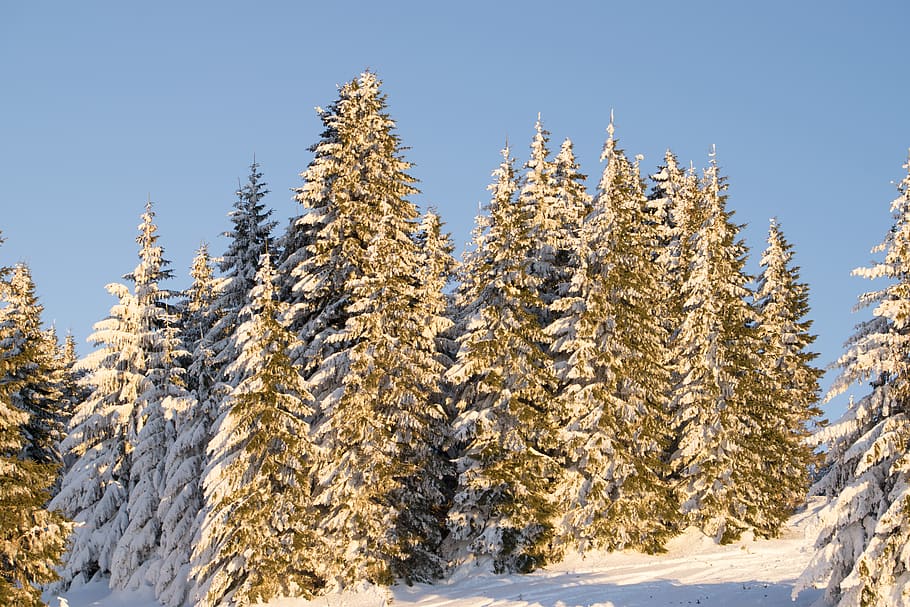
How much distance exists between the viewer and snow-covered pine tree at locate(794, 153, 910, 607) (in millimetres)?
17562

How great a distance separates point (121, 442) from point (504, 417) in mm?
18774

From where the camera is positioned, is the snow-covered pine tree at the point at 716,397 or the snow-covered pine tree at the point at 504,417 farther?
the snow-covered pine tree at the point at 716,397

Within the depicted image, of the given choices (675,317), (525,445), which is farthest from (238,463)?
(675,317)

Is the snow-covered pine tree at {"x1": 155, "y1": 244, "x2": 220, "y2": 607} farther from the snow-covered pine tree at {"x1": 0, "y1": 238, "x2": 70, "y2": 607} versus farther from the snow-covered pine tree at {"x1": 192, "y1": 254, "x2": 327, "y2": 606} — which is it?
the snow-covered pine tree at {"x1": 0, "y1": 238, "x2": 70, "y2": 607}

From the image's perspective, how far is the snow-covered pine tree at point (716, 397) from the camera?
35.8 meters

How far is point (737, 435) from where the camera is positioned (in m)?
36.4

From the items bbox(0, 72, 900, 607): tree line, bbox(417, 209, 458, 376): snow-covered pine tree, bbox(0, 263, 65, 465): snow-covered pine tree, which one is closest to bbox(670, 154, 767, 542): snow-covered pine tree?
bbox(0, 72, 900, 607): tree line

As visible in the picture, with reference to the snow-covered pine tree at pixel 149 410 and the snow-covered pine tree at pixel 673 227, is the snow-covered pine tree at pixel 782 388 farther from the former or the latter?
the snow-covered pine tree at pixel 149 410

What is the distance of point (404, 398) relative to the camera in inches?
1312

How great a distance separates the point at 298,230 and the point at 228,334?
6147 mm

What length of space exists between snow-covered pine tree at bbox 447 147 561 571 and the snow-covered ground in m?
1.46

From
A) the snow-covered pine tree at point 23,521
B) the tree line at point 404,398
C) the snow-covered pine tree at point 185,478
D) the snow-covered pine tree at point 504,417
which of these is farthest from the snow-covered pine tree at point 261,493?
the snow-covered pine tree at point 504,417

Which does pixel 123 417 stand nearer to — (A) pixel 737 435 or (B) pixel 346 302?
(B) pixel 346 302

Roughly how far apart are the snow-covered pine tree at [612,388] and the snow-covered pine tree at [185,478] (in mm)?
15131
